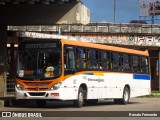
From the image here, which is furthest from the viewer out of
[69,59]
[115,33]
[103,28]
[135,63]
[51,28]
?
[115,33]

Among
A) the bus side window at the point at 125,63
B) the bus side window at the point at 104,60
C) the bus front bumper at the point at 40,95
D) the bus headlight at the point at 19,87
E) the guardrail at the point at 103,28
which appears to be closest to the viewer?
the bus front bumper at the point at 40,95

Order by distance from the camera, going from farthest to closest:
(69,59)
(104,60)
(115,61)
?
(115,61)
(104,60)
(69,59)

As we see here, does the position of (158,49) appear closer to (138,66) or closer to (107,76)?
(138,66)

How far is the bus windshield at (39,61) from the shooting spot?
20938 millimetres

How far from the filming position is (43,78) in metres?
21.0

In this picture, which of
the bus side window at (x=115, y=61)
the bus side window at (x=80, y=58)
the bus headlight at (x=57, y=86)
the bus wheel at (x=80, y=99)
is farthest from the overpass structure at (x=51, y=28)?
the bus headlight at (x=57, y=86)

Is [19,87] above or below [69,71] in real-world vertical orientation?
below

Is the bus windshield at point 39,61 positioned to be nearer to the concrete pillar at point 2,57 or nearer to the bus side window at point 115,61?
the bus side window at point 115,61

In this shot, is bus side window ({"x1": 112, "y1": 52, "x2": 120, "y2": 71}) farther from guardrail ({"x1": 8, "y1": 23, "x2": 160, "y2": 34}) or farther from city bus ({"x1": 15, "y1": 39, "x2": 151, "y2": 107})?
guardrail ({"x1": 8, "y1": 23, "x2": 160, "y2": 34})

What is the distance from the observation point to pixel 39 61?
21125 mm

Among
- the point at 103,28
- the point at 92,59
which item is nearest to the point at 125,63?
the point at 92,59

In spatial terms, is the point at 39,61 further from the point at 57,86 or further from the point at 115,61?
the point at 115,61

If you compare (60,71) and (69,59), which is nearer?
(60,71)

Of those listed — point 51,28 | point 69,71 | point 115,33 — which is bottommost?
point 69,71
